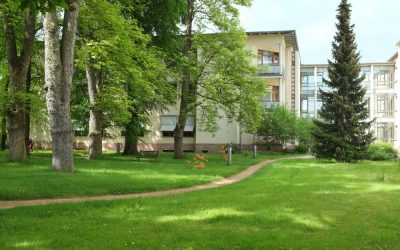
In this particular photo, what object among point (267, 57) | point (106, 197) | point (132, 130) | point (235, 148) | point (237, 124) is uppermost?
point (267, 57)

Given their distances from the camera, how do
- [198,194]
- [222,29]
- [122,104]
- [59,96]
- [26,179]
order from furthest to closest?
[222,29], [122,104], [59,96], [26,179], [198,194]

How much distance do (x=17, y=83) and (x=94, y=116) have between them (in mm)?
5344

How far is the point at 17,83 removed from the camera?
71.7 ft

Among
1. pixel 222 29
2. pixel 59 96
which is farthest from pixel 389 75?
pixel 59 96

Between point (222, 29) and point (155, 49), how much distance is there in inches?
224

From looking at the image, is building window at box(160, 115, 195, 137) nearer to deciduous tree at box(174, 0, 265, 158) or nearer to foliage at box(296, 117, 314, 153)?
foliage at box(296, 117, 314, 153)

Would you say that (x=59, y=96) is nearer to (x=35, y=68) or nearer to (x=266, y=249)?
(x=266, y=249)

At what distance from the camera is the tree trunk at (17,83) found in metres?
21.4

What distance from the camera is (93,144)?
26.6 m

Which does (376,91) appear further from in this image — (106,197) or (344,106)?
(106,197)

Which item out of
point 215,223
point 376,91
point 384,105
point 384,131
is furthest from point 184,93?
point 376,91

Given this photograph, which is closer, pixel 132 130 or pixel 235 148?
pixel 132 130

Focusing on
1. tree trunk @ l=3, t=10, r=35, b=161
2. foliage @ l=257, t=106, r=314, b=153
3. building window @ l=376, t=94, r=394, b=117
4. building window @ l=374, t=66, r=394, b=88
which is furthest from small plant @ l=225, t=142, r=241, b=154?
building window @ l=374, t=66, r=394, b=88

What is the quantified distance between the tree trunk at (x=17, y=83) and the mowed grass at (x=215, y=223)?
11.8m
